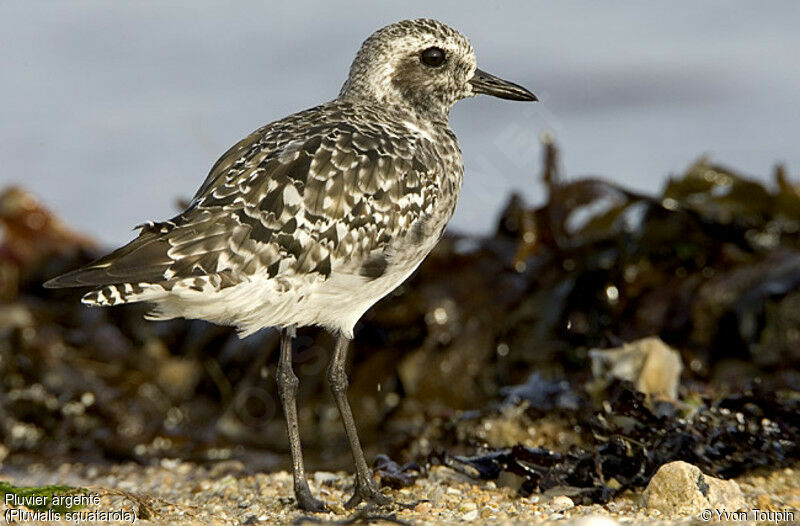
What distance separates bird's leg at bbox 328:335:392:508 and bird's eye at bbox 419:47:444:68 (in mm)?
1509

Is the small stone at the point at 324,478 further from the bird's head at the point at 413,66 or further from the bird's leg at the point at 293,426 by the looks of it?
the bird's head at the point at 413,66

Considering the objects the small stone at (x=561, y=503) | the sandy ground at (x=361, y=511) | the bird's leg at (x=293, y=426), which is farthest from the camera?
the bird's leg at (x=293, y=426)

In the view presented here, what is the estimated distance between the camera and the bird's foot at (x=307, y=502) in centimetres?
438

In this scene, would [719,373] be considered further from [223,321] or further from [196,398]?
[196,398]

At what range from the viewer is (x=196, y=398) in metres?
6.77

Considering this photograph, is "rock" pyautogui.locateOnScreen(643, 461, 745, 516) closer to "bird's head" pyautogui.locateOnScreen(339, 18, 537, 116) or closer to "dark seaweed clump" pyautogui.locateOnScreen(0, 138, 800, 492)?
"dark seaweed clump" pyautogui.locateOnScreen(0, 138, 800, 492)

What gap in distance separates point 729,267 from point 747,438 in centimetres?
174

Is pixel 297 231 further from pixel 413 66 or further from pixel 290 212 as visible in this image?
pixel 413 66

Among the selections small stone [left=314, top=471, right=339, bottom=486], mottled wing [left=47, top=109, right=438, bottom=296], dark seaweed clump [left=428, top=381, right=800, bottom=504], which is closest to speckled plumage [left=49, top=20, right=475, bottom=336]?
mottled wing [left=47, top=109, right=438, bottom=296]

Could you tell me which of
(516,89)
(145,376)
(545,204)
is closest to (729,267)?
(545,204)

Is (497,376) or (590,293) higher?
(590,293)

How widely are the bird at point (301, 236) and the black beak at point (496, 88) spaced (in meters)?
0.59

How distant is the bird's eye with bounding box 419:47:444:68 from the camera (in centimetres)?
530

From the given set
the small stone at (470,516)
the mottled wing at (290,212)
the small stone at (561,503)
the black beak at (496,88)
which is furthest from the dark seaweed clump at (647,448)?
the black beak at (496,88)
